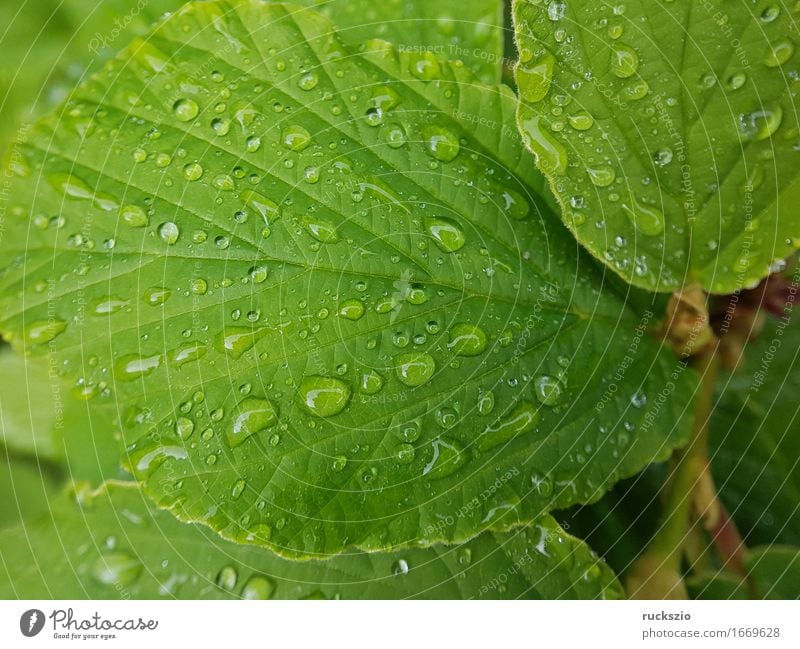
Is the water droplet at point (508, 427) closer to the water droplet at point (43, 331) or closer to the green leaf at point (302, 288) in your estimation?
the green leaf at point (302, 288)

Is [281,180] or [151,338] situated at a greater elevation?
[281,180]

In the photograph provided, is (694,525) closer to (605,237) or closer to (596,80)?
(605,237)

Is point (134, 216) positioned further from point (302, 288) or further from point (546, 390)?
point (546, 390)

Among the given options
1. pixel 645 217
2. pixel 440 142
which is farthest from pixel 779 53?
pixel 440 142

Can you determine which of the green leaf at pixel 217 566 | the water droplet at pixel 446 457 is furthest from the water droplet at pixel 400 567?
the water droplet at pixel 446 457
